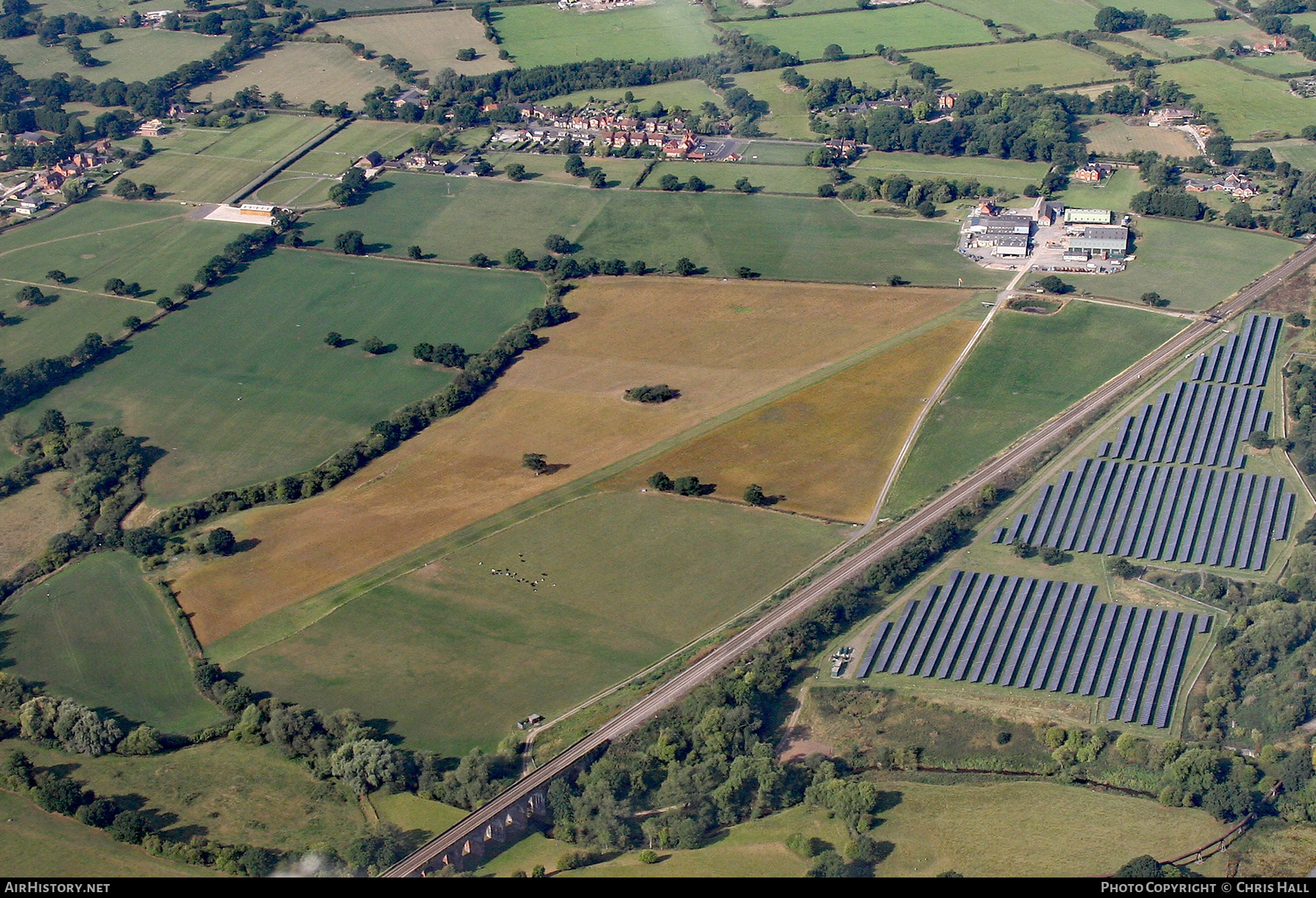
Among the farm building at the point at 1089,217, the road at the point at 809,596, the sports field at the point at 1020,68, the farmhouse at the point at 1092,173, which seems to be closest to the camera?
the road at the point at 809,596

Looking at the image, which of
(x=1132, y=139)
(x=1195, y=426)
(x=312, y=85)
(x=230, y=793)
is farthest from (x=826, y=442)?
(x=312, y=85)

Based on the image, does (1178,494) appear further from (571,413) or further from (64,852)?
(64,852)

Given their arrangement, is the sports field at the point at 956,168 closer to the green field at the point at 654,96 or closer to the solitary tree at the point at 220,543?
the green field at the point at 654,96

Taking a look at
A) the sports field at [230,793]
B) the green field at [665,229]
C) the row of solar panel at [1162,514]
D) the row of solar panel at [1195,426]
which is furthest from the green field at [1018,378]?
the sports field at [230,793]

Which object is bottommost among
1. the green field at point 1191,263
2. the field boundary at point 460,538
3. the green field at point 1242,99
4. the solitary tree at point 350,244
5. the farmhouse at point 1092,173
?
the field boundary at point 460,538

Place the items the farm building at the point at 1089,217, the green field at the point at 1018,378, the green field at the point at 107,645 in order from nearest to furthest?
the green field at the point at 107,645 < the green field at the point at 1018,378 < the farm building at the point at 1089,217

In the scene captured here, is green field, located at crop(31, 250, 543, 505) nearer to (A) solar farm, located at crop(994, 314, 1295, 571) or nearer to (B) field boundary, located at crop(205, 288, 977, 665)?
(B) field boundary, located at crop(205, 288, 977, 665)
